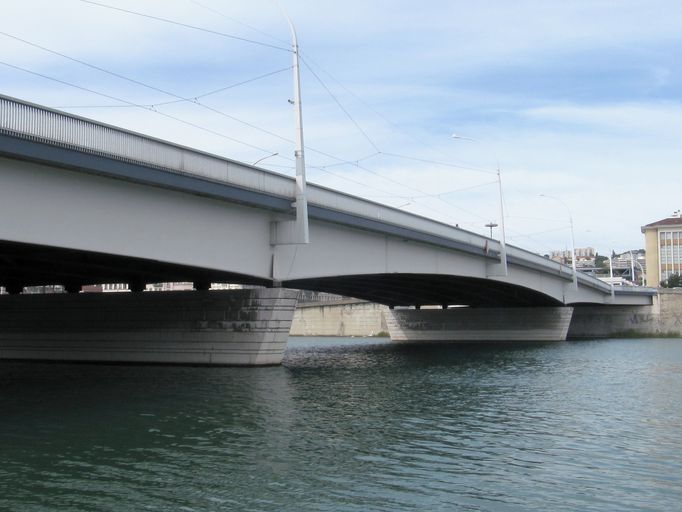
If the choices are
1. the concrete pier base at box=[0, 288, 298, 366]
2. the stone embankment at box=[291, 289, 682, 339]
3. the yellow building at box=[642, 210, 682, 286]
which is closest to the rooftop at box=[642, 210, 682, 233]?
the yellow building at box=[642, 210, 682, 286]

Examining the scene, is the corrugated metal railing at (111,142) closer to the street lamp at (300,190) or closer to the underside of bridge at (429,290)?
the street lamp at (300,190)

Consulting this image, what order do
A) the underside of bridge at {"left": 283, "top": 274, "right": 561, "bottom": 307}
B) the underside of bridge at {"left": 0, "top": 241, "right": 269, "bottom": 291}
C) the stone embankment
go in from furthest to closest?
the stone embankment
the underside of bridge at {"left": 283, "top": 274, "right": 561, "bottom": 307}
the underside of bridge at {"left": 0, "top": 241, "right": 269, "bottom": 291}

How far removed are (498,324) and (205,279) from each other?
4844cm

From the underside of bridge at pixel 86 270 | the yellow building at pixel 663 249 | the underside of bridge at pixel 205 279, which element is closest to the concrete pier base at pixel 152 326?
the underside of bridge at pixel 86 270

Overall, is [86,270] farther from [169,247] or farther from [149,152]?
[149,152]

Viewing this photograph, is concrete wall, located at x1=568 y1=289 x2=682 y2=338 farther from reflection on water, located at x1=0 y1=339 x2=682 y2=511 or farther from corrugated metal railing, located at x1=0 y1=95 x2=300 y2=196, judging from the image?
corrugated metal railing, located at x1=0 y1=95 x2=300 y2=196

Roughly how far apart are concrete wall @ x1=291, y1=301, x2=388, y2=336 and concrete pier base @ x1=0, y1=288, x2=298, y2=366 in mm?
69723

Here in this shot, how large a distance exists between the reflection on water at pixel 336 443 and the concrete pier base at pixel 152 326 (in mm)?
2553

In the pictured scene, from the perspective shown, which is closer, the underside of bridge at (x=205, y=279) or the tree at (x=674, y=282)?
the underside of bridge at (x=205, y=279)

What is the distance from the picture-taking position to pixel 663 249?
6004 inches

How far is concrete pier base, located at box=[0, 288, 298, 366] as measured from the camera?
37.5m

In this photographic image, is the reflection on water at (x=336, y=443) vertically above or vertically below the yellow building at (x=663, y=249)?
below

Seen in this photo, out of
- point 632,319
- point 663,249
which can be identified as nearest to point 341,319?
point 632,319

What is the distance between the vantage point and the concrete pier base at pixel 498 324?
81562 mm
